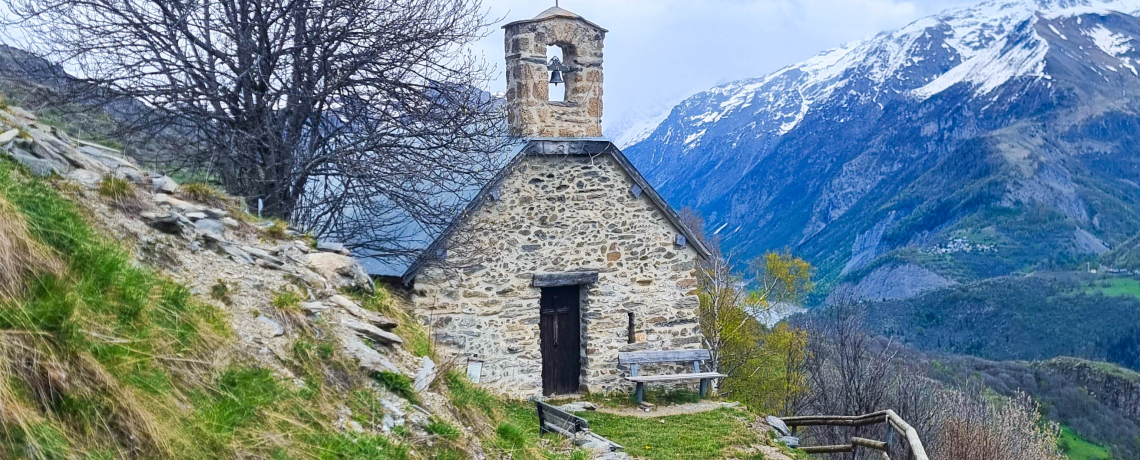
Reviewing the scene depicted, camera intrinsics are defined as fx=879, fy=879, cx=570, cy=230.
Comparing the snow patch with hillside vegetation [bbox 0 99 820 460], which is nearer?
hillside vegetation [bbox 0 99 820 460]

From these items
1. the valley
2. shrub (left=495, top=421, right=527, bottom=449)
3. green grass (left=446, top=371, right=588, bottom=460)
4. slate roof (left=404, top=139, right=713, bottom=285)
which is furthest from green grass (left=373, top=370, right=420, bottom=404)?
the valley

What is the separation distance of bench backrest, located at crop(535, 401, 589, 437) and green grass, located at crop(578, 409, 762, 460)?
4.35ft

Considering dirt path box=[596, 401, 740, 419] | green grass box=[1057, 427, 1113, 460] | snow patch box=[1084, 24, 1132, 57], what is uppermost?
snow patch box=[1084, 24, 1132, 57]

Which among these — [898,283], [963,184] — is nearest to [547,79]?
[898,283]

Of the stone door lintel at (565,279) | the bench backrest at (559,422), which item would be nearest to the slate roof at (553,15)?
the stone door lintel at (565,279)

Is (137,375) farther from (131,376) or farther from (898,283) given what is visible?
(898,283)

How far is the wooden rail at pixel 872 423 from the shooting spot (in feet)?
28.2

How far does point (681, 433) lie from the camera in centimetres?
1195

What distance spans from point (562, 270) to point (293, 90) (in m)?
5.54

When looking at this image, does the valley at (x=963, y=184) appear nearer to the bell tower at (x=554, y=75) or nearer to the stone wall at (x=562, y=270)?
the stone wall at (x=562, y=270)

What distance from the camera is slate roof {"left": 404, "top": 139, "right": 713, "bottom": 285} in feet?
42.4

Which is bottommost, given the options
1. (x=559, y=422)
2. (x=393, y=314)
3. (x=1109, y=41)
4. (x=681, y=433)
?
(x=681, y=433)

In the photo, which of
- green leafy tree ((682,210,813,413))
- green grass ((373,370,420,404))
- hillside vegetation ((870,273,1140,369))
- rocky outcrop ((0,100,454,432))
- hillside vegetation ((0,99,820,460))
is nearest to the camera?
hillside vegetation ((0,99,820,460))

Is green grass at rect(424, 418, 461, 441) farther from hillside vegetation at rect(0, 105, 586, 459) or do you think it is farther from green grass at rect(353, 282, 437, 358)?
green grass at rect(353, 282, 437, 358)
